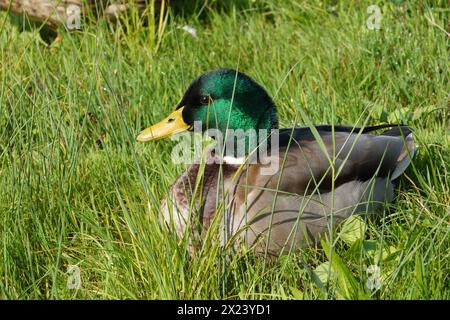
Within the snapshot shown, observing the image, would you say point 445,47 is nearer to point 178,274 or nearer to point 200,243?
point 200,243

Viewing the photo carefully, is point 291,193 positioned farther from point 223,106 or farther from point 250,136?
point 223,106

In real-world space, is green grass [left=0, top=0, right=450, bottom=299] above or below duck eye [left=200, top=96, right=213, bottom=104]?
below

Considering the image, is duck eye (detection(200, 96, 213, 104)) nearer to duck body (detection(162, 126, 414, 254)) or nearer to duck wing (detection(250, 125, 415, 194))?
duck body (detection(162, 126, 414, 254))

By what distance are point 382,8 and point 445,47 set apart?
76 centimetres

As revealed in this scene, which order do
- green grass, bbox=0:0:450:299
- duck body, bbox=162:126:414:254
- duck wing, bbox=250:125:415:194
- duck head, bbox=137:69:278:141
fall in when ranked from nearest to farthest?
green grass, bbox=0:0:450:299 → duck body, bbox=162:126:414:254 → duck wing, bbox=250:125:415:194 → duck head, bbox=137:69:278:141

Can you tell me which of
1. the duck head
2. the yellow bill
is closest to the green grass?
the yellow bill

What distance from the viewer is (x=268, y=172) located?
382 centimetres

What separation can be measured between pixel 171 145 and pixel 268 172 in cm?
90

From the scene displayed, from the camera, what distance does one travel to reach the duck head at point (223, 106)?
394 cm

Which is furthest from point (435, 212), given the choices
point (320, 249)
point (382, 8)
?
point (382, 8)

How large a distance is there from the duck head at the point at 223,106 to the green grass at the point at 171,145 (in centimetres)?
23

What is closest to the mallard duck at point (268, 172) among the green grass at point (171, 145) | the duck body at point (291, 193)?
the duck body at point (291, 193)

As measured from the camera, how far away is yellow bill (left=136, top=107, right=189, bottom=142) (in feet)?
13.1

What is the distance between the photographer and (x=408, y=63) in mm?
5039
